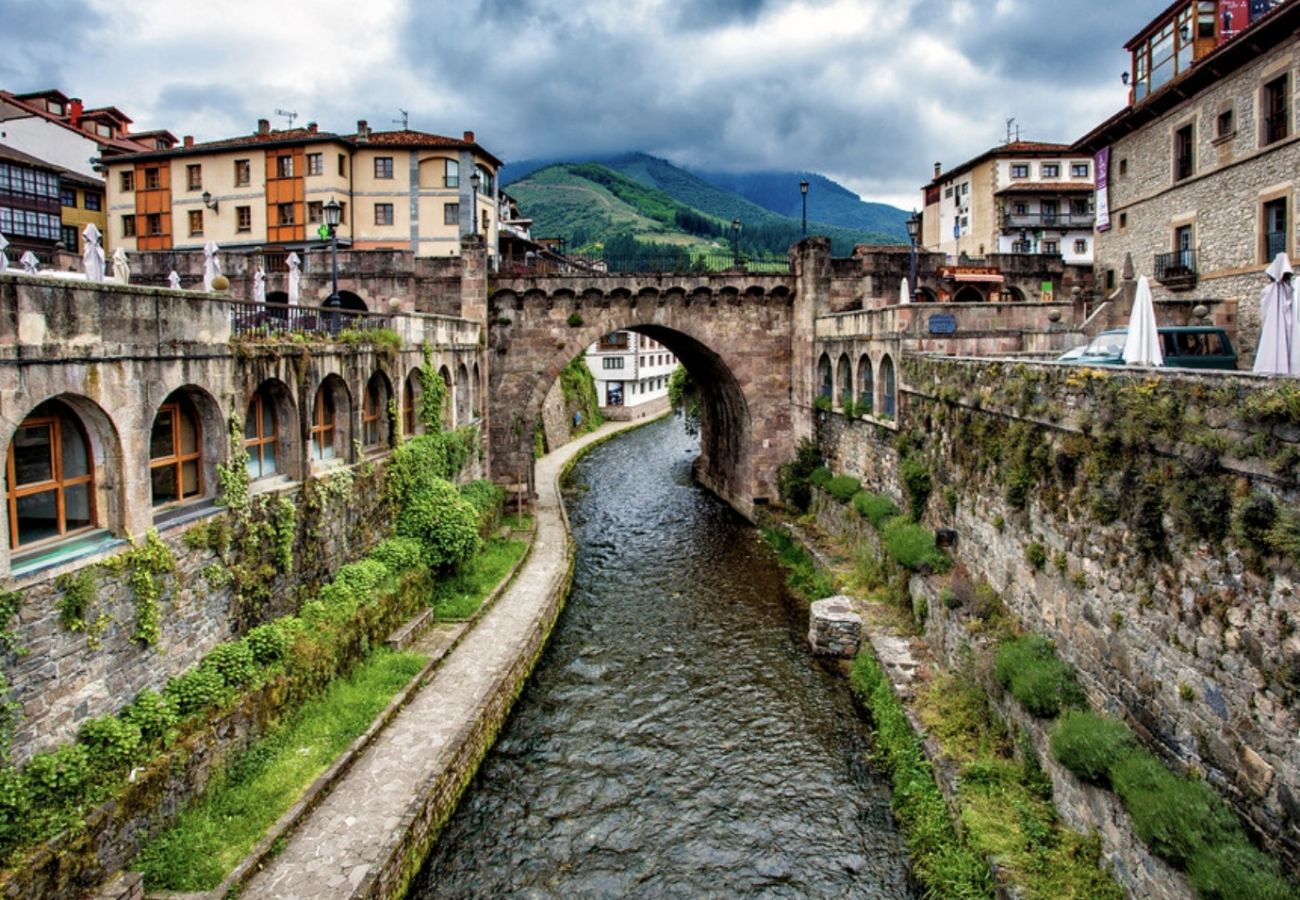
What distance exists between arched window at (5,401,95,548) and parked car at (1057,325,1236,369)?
17269mm

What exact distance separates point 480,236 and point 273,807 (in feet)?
74.3

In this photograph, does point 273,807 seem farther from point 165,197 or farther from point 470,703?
point 165,197

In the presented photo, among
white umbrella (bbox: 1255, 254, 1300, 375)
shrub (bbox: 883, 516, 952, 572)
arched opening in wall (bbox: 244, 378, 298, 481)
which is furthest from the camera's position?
shrub (bbox: 883, 516, 952, 572)

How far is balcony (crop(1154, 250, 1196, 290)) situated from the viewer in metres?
27.9

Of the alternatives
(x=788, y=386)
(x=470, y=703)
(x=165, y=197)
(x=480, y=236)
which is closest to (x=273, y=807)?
(x=470, y=703)

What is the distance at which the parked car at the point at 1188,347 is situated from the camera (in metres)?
18.0

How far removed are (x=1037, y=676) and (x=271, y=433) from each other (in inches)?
528

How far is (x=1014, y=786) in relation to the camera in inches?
484

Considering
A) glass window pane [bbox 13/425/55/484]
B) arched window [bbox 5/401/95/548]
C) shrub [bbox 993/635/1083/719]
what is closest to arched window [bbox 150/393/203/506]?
arched window [bbox 5/401/95/548]

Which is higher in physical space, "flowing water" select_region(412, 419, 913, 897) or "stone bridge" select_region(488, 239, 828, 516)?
"stone bridge" select_region(488, 239, 828, 516)

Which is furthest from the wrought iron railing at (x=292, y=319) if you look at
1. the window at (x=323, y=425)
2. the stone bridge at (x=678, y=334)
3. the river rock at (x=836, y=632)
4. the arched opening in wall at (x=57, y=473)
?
the river rock at (x=836, y=632)

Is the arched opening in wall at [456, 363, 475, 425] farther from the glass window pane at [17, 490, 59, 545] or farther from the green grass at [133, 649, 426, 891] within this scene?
the glass window pane at [17, 490, 59, 545]

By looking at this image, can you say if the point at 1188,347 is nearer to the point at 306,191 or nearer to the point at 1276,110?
the point at 1276,110

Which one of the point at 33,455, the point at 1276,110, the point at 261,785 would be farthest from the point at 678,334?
the point at 33,455
